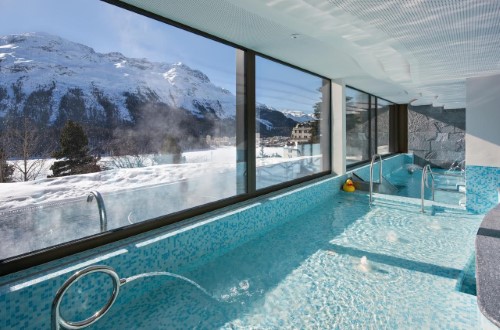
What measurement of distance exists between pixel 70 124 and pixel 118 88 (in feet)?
2.25

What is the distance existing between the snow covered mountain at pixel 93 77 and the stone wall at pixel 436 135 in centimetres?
A: 938

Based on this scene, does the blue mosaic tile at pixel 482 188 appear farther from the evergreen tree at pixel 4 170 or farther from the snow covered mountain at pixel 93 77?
the evergreen tree at pixel 4 170

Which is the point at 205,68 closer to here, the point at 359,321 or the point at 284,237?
the point at 284,237

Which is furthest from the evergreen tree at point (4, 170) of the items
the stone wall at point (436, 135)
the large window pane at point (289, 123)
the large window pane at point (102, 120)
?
the stone wall at point (436, 135)

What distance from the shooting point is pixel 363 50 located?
356 centimetres

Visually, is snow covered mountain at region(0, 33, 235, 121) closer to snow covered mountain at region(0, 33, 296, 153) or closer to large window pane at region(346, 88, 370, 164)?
snow covered mountain at region(0, 33, 296, 153)

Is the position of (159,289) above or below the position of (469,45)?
below

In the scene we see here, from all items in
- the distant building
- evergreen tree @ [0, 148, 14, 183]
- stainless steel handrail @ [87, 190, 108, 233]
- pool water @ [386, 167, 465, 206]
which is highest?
the distant building

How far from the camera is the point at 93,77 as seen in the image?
111 inches

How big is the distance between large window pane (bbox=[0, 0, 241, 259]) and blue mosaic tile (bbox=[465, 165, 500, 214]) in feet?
13.0

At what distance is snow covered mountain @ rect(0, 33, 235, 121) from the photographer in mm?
2248

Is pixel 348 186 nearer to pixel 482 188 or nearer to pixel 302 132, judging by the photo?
pixel 302 132

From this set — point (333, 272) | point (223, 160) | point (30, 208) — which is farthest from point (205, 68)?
point (333, 272)

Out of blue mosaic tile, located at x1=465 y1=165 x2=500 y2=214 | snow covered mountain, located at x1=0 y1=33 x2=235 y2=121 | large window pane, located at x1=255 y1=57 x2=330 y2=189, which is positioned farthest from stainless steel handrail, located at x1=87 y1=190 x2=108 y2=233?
blue mosaic tile, located at x1=465 y1=165 x2=500 y2=214
